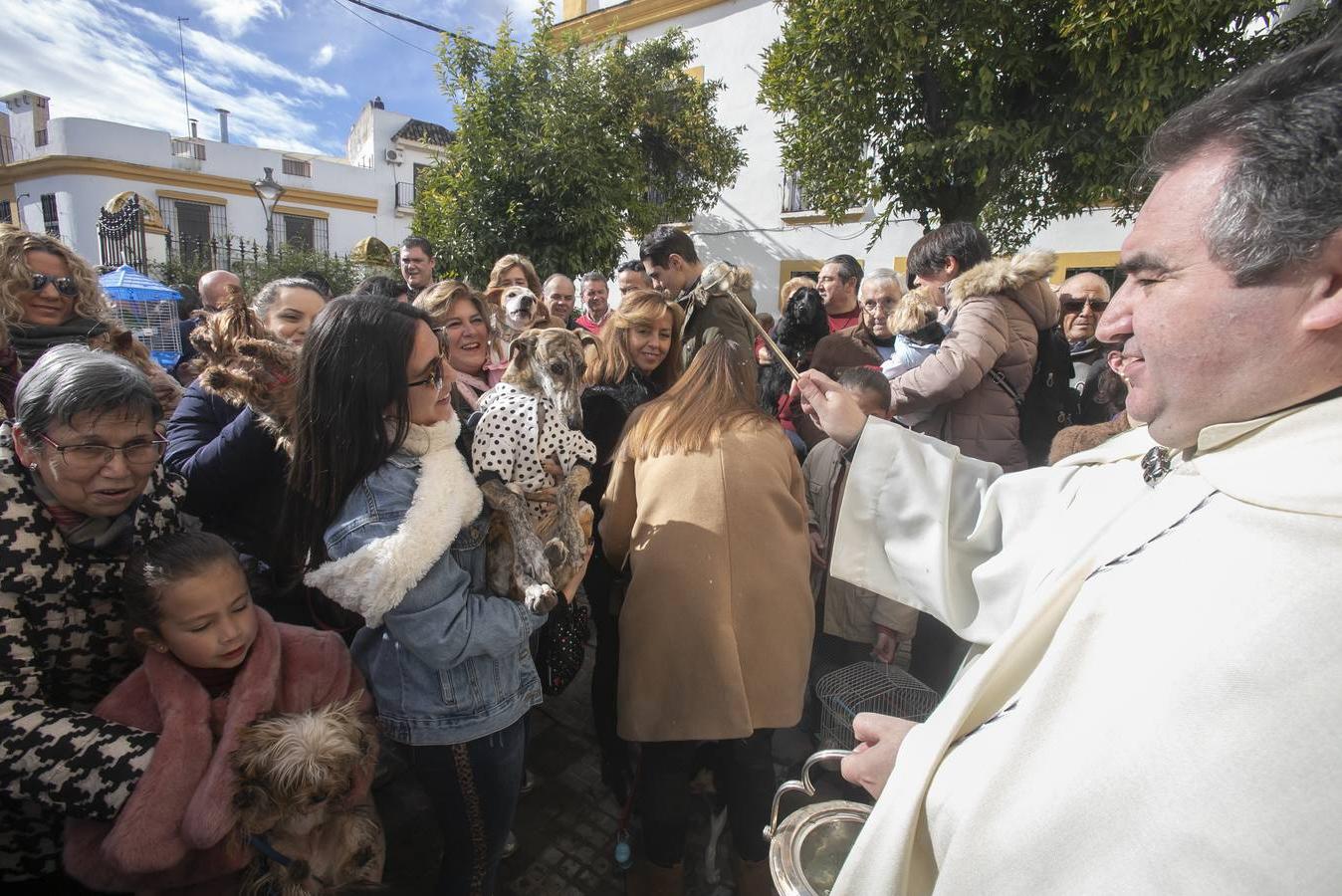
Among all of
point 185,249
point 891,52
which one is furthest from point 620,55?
point 185,249

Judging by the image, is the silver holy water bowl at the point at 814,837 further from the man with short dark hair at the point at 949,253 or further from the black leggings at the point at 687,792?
the man with short dark hair at the point at 949,253

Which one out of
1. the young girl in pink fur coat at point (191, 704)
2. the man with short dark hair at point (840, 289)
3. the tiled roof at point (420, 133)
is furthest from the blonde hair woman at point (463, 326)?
the tiled roof at point (420, 133)

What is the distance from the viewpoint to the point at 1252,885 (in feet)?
2.39

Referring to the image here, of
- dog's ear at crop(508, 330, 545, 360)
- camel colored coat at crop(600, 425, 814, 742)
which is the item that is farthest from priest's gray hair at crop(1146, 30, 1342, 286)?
dog's ear at crop(508, 330, 545, 360)

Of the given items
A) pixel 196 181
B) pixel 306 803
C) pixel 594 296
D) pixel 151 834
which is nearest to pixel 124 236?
pixel 196 181

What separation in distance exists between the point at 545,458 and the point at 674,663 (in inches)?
35.2

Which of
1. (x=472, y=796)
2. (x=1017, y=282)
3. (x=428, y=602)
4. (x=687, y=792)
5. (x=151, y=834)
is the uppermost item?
(x=1017, y=282)

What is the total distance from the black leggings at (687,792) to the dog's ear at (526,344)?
5.13ft

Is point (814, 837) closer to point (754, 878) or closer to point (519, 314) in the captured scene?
point (754, 878)

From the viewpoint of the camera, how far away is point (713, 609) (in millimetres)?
2172

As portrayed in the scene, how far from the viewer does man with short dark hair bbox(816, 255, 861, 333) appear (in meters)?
5.23

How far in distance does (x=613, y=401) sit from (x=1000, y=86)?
6.87 m

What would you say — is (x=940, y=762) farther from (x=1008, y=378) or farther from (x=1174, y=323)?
(x=1008, y=378)

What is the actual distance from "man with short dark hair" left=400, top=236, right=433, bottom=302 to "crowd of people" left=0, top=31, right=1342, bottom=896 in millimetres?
→ 2030
